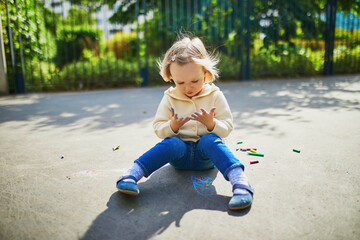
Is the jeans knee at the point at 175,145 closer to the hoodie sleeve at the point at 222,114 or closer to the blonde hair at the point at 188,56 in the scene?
the hoodie sleeve at the point at 222,114

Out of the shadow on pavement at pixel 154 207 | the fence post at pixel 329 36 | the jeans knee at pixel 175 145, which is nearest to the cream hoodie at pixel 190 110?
the jeans knee at pixel 175 145

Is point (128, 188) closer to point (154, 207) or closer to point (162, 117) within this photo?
point (154, 207)

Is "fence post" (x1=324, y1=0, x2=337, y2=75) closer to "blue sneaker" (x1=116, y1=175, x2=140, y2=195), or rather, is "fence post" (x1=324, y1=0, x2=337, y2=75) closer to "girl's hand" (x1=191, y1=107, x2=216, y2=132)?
"girl's hand" (x1=191, y1=107, x2=216, y2=132)

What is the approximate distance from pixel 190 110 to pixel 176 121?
0.65 feet

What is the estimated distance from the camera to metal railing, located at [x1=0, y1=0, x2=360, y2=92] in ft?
22.1

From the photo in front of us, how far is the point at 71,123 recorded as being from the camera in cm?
353

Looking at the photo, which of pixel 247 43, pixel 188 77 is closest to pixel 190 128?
pixel 188 77

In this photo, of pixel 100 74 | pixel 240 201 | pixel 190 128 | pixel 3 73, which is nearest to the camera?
pixel 240 201

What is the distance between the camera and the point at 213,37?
25.3 feet

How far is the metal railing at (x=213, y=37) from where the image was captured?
22.1 feet

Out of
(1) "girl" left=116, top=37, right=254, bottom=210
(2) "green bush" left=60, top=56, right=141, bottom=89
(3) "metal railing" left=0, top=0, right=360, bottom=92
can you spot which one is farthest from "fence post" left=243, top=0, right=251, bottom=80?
(1) "girl" left=116, top=37, right=254, bottom=210

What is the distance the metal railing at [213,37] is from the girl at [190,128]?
4.95 m

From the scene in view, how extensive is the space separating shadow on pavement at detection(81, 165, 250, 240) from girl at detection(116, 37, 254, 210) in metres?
0.09

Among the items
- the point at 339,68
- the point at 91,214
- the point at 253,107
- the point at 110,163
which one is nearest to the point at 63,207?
the point at 91,214
